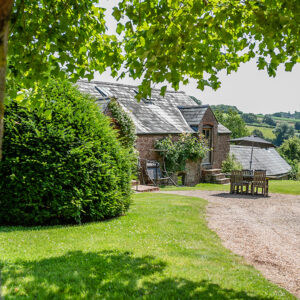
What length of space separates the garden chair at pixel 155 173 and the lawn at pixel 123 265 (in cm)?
1426

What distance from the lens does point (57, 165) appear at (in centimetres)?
859

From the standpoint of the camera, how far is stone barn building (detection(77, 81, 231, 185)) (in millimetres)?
24328

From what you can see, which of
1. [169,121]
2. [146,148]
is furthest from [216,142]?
[146,148]

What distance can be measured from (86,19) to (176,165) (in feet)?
65.2

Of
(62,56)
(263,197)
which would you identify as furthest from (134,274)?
(263,197)

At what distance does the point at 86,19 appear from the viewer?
21.4 ft

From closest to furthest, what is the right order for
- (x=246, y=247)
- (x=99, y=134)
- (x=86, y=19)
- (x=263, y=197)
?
(x=86, y=19)
(x=246, y=247)
(x=99, y=134)
(x=263, y=197)

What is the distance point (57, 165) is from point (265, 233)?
19.9 feet

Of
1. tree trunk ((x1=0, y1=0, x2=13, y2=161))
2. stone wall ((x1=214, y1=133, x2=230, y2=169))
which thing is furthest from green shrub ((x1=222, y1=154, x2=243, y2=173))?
tree trunk ((x1=0, y1=0, x2=13, y2=161))

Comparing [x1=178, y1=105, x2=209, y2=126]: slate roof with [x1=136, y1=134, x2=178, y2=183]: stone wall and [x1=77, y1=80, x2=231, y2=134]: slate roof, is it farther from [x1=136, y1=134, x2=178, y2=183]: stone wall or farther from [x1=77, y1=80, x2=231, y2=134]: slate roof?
[x1=136, y1=134, x2=178, y2=183]: stone wall

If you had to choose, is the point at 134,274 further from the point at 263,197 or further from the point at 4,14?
the point at 263,197

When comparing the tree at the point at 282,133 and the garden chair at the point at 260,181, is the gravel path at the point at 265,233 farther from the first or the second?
the tree at the point at 282,133

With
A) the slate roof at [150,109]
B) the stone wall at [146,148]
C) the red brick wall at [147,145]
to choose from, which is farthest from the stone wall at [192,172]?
the red brick wall at [147,145]

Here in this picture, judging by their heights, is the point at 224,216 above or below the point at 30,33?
below
